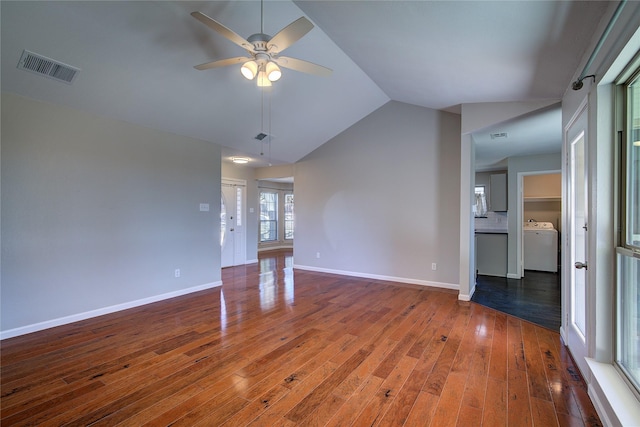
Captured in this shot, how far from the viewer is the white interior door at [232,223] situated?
679 cm

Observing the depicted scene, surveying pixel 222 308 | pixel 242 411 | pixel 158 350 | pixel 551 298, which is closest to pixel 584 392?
pixel 242 411

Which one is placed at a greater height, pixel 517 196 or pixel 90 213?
pixel 517 196

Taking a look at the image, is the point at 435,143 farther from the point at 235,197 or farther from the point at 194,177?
the point at 235,197

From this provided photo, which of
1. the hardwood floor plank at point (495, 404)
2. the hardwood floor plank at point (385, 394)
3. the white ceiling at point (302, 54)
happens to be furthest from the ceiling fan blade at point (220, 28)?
the hardwood floor plank at point (495, 404)

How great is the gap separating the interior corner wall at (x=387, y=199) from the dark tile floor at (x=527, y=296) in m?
0.66

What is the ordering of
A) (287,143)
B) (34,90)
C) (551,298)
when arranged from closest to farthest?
1. (34,90)
2. (551,298)
3. (287,143)

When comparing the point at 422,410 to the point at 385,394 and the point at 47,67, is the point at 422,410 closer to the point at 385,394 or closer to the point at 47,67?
the point at 385,394

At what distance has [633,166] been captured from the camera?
5.79 ft

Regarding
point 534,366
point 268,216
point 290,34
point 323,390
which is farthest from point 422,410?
point 268,216

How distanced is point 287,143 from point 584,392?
516cm

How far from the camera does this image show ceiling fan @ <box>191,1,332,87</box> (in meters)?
2.01

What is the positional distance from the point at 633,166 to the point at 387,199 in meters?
3.76

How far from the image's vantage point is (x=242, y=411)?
1887mm

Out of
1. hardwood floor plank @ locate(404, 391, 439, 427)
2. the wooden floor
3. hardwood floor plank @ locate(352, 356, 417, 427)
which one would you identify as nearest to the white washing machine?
the wooden floor
